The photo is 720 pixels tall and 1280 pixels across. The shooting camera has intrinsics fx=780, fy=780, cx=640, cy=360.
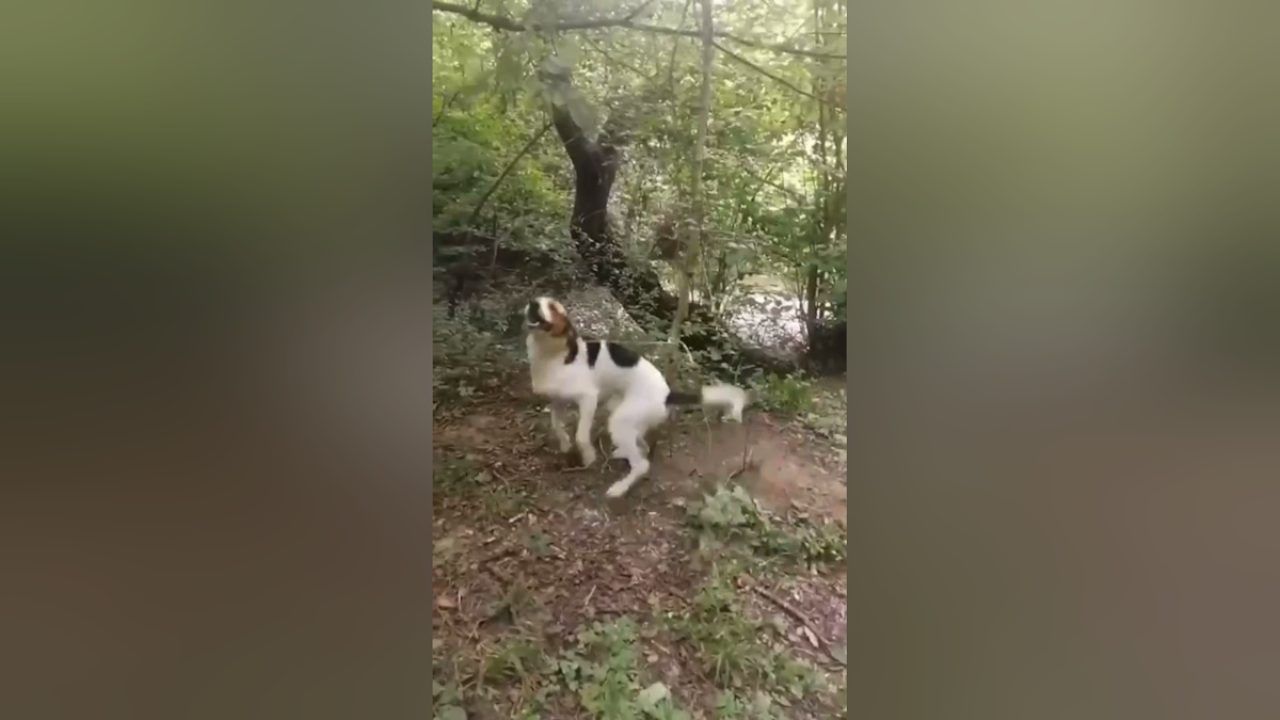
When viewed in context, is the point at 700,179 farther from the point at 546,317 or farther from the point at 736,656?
the point at 736,656

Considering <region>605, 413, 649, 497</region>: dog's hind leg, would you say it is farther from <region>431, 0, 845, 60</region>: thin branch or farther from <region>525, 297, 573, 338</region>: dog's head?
<region>431, 0, 845, 60</region>: thin branch

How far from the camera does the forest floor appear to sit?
3.72ft

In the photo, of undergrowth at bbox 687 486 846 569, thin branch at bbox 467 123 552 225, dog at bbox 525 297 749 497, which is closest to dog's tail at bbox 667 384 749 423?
dog at bbox 525 297 749 497

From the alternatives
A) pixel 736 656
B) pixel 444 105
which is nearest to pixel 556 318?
pixel 444 105

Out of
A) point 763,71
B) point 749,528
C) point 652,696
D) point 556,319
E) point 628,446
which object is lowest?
point 652,696

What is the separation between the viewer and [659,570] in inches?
45.5

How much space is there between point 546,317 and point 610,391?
15 centimetres
